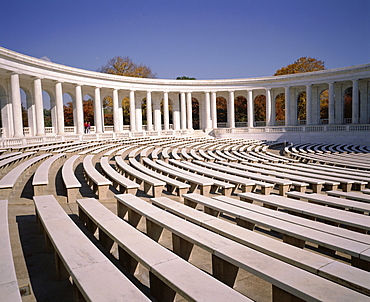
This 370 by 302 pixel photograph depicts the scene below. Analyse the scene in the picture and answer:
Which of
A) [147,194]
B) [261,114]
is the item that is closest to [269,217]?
[147,194]

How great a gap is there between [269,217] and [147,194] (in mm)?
6916

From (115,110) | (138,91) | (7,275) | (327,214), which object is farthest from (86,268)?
(138,91)

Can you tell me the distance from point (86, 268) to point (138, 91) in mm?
65422

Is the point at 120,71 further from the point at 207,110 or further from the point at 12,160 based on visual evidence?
the point at 12,160

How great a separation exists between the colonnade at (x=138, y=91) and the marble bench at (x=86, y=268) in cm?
4037

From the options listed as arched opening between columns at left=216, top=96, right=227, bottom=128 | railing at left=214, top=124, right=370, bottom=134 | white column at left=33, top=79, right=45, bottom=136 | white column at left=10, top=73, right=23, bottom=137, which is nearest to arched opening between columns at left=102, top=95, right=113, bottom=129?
arched opening between columns at left=216, top=96, right=227, bottom=128

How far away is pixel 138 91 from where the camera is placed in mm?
67750

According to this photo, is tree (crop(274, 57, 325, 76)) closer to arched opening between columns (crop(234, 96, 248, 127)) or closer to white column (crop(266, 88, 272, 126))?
arched opening between columns (crop(234, 96, 248, 127))

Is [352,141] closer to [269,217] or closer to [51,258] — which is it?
[269,217]

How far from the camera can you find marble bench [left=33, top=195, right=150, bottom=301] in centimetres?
398

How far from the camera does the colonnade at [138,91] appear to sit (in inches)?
1793

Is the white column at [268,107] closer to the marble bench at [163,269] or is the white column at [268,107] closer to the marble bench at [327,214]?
the marble bench at [327,214]

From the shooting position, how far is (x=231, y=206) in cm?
876

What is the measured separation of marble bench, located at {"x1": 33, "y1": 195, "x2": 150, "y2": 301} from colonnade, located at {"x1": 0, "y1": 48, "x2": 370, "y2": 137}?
40366mm
